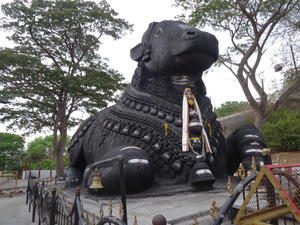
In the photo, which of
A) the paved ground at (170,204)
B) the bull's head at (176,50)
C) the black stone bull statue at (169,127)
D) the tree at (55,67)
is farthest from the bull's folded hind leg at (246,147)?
the tree at (55,67)

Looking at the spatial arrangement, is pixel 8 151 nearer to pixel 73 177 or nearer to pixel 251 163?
pixel 73 177

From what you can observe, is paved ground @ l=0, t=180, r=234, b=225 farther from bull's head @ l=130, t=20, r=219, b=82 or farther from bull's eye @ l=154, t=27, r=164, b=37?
bull's eye @ l=154, t=27, r=164, b=37

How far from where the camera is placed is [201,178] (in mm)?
3223

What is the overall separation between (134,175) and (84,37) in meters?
13.5

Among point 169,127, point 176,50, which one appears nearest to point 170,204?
point 169,127

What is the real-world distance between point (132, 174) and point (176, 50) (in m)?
1.89

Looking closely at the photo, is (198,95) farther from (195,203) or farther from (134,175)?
(195,203)

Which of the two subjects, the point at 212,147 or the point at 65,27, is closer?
the point at 212,147

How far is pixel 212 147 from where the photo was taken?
154 inches

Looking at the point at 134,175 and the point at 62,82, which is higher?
the point at 62,82

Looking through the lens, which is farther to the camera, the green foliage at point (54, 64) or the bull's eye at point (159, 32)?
the green foliage at point (54, 64)

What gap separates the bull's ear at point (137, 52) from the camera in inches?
175

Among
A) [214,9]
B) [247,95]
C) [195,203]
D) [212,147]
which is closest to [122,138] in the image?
[212,147]

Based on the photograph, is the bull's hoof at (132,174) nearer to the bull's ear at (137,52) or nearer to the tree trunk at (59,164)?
the bull's ear at (137,52)
